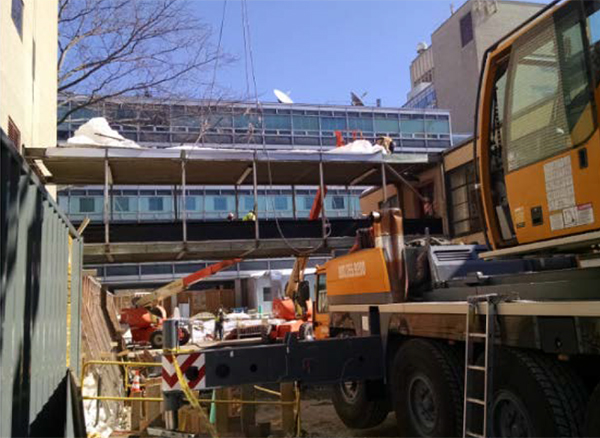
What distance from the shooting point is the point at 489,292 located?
584cm

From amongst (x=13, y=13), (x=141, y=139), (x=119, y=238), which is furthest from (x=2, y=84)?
(x=141, y=139)

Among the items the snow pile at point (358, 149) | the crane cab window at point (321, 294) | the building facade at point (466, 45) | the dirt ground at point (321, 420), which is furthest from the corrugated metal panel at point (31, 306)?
the building facade at point (466, 45)

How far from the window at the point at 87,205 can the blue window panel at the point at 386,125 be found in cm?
2236

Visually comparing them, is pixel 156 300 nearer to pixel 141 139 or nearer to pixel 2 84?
pixel 2 84

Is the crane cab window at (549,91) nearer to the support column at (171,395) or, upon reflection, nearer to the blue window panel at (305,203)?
the support column at (171,395)

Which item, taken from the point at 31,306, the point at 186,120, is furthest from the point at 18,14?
the point at 186,120

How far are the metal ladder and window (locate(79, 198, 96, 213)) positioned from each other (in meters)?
33.6

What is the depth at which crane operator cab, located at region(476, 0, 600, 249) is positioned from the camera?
422cm

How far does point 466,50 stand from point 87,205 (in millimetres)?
37436

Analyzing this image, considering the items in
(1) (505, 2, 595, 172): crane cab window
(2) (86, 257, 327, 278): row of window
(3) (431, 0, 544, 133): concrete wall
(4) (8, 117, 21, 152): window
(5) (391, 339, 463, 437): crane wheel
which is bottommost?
(5) (391, 339, 463, 437): crane wheel

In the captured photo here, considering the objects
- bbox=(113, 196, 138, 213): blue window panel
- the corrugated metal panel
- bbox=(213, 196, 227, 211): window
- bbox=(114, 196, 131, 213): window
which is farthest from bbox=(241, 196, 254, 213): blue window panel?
the corrugated metal panel

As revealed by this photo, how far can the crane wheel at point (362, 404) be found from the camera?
292 inches

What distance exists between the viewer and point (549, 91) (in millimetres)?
4684

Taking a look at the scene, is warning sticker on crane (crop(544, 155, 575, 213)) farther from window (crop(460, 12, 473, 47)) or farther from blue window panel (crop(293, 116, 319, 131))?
window (crop(460, 12, 473, 47))
